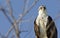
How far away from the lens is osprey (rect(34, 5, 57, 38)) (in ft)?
25.8

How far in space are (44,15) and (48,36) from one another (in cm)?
68

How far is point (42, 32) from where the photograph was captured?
798 cm

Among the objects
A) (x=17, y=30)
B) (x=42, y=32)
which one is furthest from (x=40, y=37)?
(x=17, y=30)

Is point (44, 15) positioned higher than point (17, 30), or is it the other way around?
point (44, 15)

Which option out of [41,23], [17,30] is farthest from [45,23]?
[17,30]

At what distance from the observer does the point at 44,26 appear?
7820mm

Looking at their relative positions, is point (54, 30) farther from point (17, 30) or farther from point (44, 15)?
point (17, 30)

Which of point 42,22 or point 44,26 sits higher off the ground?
point 42,22

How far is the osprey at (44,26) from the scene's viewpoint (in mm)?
7859

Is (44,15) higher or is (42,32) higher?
(44,15)

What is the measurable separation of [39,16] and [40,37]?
2.22 ft

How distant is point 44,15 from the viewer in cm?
804

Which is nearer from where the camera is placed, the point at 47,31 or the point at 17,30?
the point at 17,30

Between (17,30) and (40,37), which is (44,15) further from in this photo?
(17,30)
